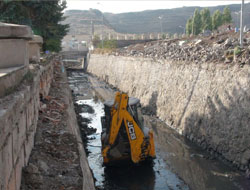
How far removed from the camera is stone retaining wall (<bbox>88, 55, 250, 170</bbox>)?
35.2 ft

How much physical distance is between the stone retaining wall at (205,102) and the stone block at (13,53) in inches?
285

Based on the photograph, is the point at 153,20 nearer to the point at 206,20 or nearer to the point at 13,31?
the point at 206,20

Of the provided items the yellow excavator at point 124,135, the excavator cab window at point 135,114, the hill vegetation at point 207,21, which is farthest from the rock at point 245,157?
the hill vegetation at point 207,21

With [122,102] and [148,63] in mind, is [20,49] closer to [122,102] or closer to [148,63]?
[122,102]

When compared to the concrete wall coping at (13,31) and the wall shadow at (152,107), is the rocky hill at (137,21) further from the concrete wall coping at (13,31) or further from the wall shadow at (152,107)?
the concrete wall coping at (13,31)

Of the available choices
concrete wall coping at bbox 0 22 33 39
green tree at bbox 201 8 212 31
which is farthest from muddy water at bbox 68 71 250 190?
green tree at bbox 201 8 212 31

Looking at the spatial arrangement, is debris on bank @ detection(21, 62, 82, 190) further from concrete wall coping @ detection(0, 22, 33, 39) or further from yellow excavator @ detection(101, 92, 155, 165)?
concrete wall coping @ detection(0, 22, 33, 39)

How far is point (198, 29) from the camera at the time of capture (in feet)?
191

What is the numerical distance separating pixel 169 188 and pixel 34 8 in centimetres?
1645

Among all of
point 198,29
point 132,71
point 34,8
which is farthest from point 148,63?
point 198,29

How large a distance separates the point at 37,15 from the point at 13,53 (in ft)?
53.3

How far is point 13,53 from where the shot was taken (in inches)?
254

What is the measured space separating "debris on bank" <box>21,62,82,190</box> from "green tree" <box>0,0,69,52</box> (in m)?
11.4

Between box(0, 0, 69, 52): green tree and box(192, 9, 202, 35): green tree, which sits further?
box(192, 9, 202, 35): green tree
